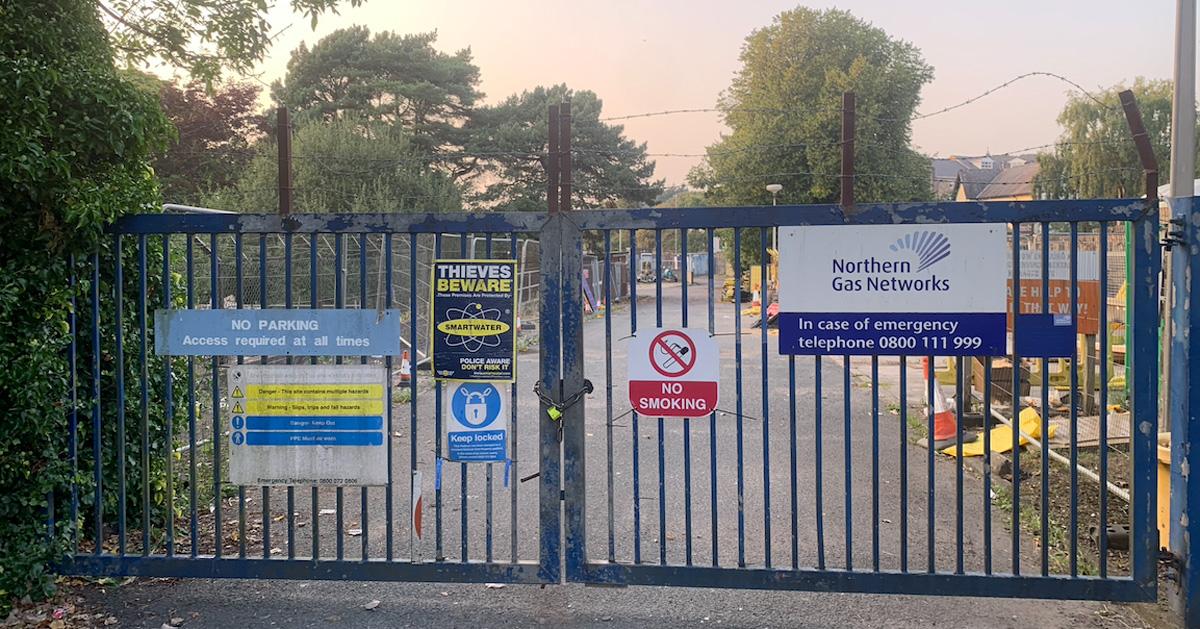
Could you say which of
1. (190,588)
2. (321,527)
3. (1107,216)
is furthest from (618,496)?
(1107,216)

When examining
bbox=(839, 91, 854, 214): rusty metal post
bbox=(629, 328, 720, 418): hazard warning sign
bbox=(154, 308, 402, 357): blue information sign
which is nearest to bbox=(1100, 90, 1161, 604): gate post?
bbox=(839, 91, 854, 214): rusty metal post

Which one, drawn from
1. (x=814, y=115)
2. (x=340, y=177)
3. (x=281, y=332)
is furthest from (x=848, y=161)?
(x=814, y=115)

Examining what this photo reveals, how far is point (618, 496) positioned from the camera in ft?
22.1

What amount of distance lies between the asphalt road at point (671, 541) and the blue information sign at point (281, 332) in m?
0.51

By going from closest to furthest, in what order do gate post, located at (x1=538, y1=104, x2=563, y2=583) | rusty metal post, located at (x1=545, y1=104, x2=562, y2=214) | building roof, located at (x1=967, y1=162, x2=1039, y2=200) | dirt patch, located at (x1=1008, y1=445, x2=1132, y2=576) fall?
1. rusty metal post, located at (x1=545, y1=104, x2=562, y2=214)
2. gate post, located at (x1=538, y1=104, x2=563, y2=583)
3. dirt patch, located at (x1=1008, y1=445, x2=1132, y2=576)
4. building roof, located at (x1=967, y1=162, x2=1039, y2=200)

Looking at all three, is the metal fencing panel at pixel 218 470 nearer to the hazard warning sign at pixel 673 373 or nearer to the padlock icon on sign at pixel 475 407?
the padlock icon on sign at pixel 475 407

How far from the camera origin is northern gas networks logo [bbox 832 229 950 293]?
13.4 ft

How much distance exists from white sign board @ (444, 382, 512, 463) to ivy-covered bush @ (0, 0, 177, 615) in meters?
1.99

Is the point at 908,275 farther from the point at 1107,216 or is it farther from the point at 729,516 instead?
the point at 729,516

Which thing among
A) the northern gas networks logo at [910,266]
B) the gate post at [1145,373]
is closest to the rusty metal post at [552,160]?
the northern gas networks logo at [910,266]

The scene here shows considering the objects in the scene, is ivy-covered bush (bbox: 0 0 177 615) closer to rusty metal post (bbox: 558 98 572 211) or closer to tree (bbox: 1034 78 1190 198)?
rusty metal post (bbox: 558 98 572 211)

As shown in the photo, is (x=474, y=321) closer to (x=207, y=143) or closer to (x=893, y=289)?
(x=893, y=289)

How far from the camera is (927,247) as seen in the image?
4.09m

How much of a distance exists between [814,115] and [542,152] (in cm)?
1365
